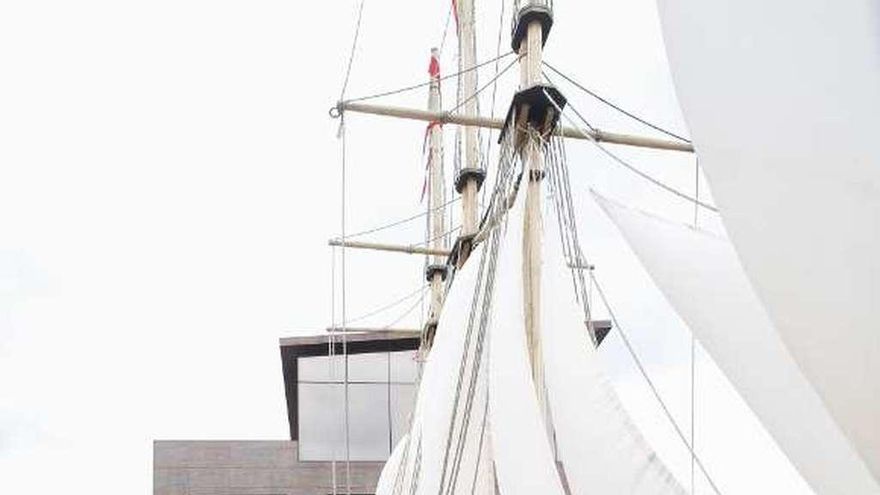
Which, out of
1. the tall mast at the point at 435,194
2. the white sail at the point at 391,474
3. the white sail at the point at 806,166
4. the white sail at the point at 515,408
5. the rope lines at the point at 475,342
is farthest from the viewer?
the tall mast at the point at 435,194

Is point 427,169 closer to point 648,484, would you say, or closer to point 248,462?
point 248,462

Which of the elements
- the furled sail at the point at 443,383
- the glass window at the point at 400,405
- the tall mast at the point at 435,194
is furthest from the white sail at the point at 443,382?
the glass window at the point at 400,405

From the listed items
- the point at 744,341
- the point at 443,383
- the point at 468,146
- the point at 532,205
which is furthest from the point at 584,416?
the point at 468,146

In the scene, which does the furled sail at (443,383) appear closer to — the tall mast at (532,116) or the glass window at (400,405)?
the tall mast at (532,116)

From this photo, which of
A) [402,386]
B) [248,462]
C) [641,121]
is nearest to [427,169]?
[402,386]

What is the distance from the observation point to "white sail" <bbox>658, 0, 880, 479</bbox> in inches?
142

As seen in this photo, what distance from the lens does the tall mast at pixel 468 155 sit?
18344 mm

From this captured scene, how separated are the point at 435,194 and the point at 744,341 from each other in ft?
58.3

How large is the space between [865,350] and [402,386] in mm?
25712

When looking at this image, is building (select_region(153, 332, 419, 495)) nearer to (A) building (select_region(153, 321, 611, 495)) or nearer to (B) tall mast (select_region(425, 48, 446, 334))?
(A) building (select_region(153, 321, 611, 495))

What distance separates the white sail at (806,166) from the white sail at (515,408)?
5.36m

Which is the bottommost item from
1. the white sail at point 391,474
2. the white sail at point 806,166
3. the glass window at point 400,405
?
the white sail at point 391,474

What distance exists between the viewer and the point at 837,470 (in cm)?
502

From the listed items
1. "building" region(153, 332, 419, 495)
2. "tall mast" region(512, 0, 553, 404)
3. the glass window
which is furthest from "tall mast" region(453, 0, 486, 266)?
the glass window
